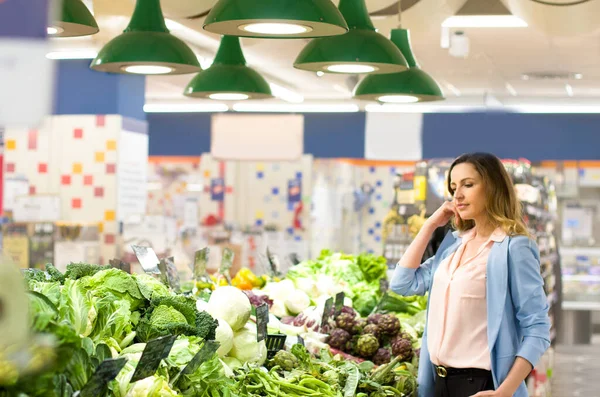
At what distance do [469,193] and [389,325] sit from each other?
4.05 feet

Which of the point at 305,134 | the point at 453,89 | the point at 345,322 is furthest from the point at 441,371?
the point at 305,134

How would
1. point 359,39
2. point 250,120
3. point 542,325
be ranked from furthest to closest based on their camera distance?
point 250,120 < point 359,39 < point 542,325

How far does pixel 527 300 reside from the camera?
10.8 feet

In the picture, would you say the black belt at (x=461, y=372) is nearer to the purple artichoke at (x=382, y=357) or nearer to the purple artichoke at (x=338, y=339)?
the purple artichoke at (x=382, y=357)

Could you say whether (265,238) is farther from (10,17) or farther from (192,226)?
(10,17)

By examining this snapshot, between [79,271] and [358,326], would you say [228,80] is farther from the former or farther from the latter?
[79,271]

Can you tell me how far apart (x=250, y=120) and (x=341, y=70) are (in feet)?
31.5

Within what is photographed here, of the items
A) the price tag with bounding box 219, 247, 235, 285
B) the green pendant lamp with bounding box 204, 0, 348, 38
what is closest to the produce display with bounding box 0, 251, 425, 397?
the price tag with bounding box 219, 247, 235, 285

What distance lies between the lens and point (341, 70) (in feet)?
14.8

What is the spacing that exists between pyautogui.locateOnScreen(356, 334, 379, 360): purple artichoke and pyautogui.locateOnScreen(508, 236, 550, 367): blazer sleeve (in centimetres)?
109

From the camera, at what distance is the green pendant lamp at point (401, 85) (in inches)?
208

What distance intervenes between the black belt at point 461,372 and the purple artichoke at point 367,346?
2.83 ft

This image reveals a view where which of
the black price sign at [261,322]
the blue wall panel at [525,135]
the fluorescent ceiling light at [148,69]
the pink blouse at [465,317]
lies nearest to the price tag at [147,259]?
the black price sign at [261,322]

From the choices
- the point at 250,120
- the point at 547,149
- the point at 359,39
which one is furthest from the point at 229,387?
the point at 547,149
